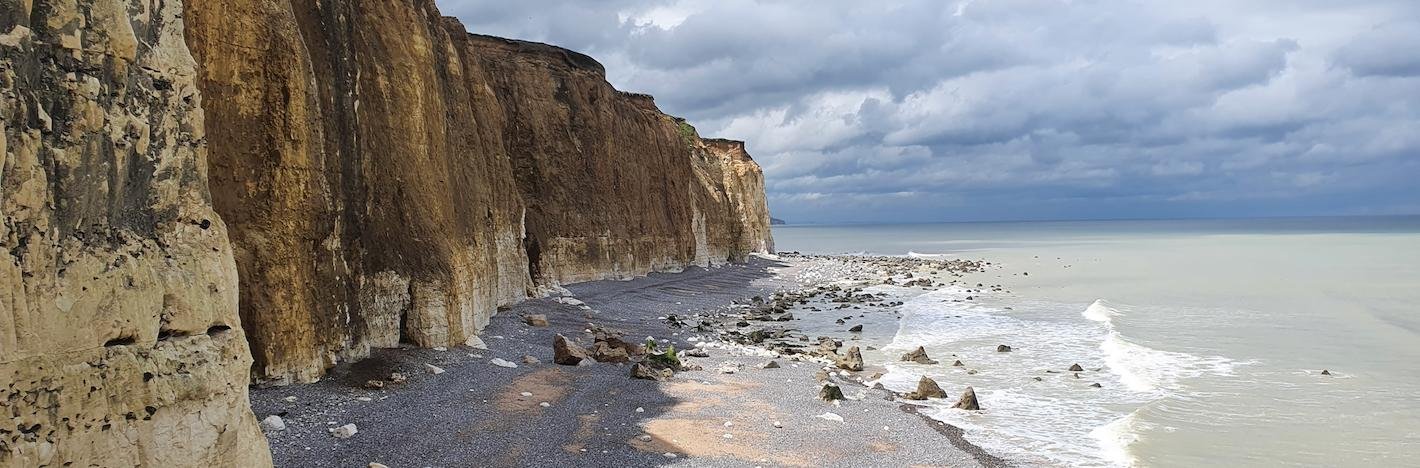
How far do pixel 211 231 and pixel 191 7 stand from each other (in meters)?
5.07

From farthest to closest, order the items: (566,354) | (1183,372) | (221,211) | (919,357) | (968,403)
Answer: (919,357)
(1183,372)
(566,354)
(968,403)
(221,211)

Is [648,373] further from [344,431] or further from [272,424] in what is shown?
[272,424]

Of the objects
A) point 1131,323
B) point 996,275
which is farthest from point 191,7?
point 996,275

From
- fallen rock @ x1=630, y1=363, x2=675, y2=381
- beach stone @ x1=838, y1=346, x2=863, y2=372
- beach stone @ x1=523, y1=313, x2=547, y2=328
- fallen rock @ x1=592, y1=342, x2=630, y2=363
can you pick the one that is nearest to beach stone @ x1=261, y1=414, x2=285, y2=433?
fallen rock @ x1=630, y1=363, x2=675, y2=381

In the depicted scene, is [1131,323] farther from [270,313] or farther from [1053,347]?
[270,313]

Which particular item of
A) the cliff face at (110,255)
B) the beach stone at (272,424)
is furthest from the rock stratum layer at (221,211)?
the beach stone at (272,424)

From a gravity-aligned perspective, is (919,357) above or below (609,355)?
below

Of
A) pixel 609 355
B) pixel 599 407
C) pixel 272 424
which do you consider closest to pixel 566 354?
pixel 609 355

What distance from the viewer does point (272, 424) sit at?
29.1ft

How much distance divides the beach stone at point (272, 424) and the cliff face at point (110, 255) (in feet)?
10.4

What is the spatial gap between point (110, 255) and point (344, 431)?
15.2ft

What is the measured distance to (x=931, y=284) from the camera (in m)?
43.5

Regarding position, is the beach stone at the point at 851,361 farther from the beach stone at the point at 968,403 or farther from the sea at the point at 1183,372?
the beach stone at the point at 968,403

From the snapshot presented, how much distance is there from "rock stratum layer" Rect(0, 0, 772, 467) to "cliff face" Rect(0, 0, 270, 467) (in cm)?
1
